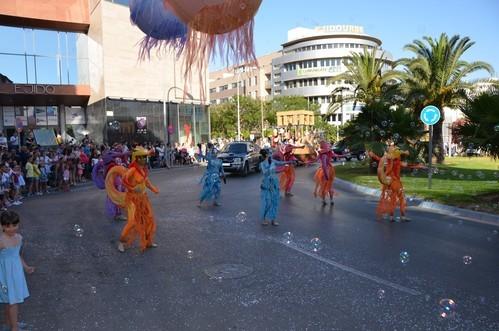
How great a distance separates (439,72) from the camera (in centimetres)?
2542

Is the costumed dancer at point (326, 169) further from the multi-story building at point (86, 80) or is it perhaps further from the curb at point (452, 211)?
the multi-story building at point (86, 80)

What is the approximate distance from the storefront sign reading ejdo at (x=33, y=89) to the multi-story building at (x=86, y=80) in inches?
1.1

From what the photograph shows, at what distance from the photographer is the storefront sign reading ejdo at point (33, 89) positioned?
28.8 metres

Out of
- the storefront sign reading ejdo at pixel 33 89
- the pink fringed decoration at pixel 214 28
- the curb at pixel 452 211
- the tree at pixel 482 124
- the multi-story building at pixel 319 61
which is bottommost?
the curb at pixel 452 211

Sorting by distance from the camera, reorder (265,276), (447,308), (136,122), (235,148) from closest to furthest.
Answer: (447,308) < (265,276) < (235,148) < (136,122)

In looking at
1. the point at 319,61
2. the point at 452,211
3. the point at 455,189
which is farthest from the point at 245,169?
the point at 319,61

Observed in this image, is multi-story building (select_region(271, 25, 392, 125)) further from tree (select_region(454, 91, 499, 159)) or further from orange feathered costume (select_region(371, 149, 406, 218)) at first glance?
orange feathered costume (select_region(371, 149, 406, 218))

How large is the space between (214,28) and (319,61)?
296 ft

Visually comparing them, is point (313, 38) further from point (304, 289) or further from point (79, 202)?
point (304, 289)

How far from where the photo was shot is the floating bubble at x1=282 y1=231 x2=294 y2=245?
7781 millimetres

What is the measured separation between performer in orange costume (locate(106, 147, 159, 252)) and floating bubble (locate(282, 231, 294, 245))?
2147mm

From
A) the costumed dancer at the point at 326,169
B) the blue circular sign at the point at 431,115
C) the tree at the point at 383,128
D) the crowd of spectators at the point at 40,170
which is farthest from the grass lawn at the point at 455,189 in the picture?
the crowd of spectators at the point at 40,170

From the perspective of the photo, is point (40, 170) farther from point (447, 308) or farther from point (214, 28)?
point (447, 308)

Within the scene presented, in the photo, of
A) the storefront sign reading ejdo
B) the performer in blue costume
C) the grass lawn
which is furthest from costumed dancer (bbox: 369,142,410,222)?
the storefront sign reading ejdo
